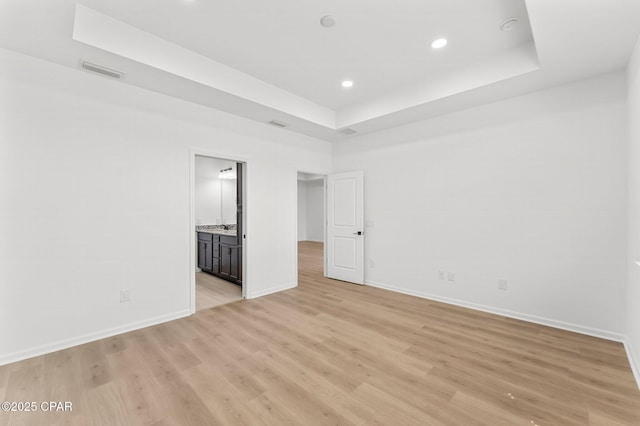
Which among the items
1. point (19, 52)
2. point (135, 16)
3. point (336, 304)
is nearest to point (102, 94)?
point (19, 52)

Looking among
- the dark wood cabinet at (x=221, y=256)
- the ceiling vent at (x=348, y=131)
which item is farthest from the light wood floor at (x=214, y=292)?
the ceiling vent at (x=348, y=131)

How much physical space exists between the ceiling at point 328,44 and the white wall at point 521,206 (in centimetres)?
41

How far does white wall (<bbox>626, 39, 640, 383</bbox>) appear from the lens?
2246mm

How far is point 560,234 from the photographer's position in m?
3.13

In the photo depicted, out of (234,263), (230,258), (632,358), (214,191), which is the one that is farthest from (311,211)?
(632,358)

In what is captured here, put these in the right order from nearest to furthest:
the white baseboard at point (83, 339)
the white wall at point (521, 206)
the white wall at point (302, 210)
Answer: the white baseboard at point (83, 339)
the white wall at point (521, 206)
the white wall at point (302, 210)

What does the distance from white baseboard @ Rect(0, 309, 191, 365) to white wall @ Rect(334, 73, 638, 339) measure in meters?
3.46

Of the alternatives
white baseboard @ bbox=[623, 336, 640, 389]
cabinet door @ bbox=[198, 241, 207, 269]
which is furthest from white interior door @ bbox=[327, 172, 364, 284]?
white baseboard @ bbox=[623, 336, 640, 389]

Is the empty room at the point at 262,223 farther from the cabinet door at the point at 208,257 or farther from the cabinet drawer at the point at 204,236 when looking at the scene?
the cabinet drawer at the point at 204,236

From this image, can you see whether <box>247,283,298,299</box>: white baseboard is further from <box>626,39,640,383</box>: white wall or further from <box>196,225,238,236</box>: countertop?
<box>626,39,640,383</box>: white wall

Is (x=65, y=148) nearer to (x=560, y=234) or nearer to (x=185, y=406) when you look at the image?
(x=185, y=406)

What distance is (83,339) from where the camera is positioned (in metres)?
2.78

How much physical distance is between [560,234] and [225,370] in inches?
154

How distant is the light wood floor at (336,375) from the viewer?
1.79 metres
